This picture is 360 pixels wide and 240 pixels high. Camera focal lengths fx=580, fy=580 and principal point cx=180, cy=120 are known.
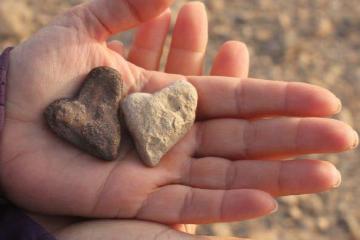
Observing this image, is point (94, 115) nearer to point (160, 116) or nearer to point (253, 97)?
point (160, 116)

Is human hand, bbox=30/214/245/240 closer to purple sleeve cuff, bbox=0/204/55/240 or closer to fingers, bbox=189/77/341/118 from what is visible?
purple sleeve cuff, bbox=0/204/55/240

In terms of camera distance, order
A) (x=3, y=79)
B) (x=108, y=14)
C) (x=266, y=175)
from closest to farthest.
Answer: (x=266, y=175) < (x=3, y=79) < (x=108, y=14)

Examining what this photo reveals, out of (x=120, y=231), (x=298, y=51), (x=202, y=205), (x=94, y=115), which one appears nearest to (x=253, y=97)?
(x=202, y=205)

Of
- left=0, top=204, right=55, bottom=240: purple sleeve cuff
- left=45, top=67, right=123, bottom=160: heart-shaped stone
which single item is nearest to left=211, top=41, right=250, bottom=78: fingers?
left=45, top=67, right=123, bottom=160: heart-shaped stone

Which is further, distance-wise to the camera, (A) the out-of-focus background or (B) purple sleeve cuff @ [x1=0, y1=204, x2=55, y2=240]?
(A) the out-of-focus background

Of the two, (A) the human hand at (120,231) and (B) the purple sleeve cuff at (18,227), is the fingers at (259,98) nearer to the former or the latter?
(A) the human hand at (120,231)

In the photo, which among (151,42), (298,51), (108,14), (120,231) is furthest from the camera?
(298,51)
